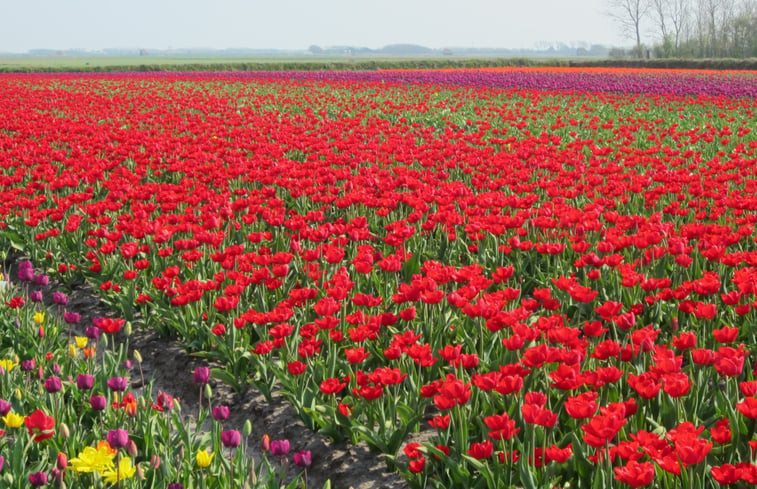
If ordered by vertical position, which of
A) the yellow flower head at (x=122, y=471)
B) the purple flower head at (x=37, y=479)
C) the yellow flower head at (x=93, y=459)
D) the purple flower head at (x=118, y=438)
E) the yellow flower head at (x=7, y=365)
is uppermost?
the yellow flower head at (x=7, y=365)

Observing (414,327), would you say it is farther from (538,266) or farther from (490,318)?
(538,266)

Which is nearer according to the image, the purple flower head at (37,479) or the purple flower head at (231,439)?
the purple flower head at (37,479)

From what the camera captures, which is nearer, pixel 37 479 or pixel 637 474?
pixel 637 474

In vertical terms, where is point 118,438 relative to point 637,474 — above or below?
above

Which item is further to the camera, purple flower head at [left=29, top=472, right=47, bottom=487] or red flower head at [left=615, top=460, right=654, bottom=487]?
purple flower head at [left=29, top=472, right=47, bottom=487]

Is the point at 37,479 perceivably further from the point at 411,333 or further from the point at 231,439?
the point at 411,333

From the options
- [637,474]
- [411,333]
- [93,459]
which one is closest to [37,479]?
[93,459]

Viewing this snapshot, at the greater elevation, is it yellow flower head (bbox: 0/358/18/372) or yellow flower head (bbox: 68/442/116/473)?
yellow flower head (bbox: 0/358/18/372)

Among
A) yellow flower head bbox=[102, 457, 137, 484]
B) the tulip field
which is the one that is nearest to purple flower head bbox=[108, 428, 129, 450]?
the tulip field

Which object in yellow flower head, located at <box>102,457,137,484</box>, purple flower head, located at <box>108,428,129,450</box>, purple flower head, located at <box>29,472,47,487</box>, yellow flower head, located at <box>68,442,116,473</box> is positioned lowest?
yellow flower head, located at <box>102,457,137,484</box>

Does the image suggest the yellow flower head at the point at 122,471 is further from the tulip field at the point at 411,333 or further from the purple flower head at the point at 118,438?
the purple flower head at the point at 118,438

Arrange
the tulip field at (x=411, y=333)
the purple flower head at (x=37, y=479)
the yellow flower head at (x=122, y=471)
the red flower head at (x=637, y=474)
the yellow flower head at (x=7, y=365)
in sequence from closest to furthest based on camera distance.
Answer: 1. the red flower head at (x=637, y=474)
2. the purple flower head at (x=37, y=479)
3. the yellow flower head at (x=122, y=471)
4. the tulip field at (x=411, y=333)
5. the yellow flower head at (x=7, y=365)

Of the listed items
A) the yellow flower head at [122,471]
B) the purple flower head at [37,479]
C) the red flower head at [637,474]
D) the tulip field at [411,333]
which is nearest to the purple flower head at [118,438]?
the tulip field at [411,333]

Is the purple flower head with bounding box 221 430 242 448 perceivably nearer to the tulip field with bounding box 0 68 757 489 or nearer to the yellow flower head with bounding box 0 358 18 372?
the tulip field with bounding box 0 68 757 489
